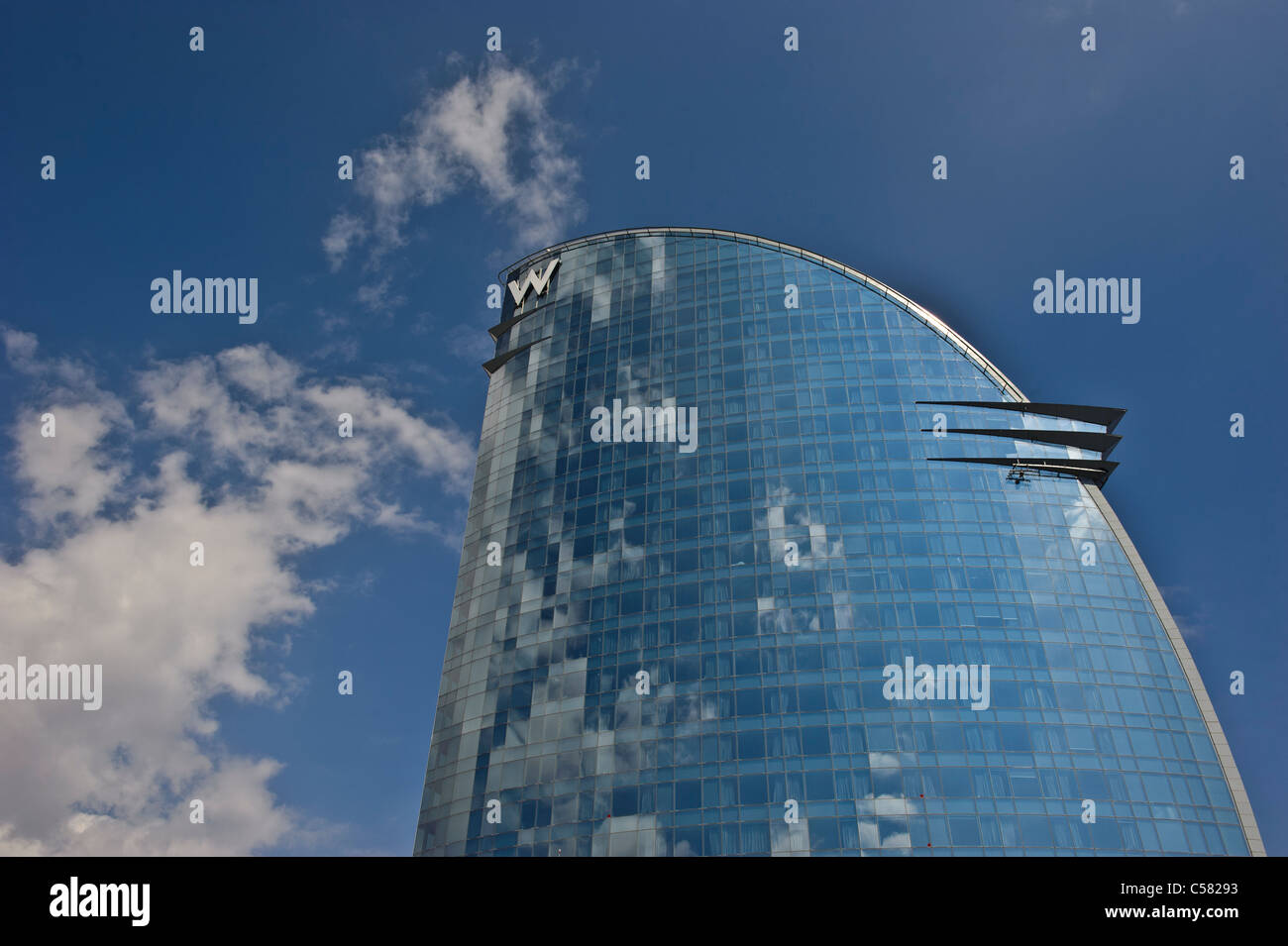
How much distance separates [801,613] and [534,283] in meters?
48.5

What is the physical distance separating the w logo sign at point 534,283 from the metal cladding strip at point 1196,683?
2203 inches

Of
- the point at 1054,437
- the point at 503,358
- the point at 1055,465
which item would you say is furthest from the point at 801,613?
the point at 503,358

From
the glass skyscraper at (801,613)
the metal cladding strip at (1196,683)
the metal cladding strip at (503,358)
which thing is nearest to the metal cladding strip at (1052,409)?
the glass skyscraper at (801,613)

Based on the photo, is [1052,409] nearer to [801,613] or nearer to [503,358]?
[801,613]

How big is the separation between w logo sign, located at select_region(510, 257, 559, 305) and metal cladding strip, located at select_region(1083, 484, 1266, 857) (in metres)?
56.0

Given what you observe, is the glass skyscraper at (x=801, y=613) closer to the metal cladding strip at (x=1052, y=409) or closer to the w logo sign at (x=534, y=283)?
the metal cladding strip at (x=1052, y=409)

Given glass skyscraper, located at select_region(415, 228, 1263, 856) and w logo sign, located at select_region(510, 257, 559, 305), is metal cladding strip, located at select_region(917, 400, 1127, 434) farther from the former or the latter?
w logo sign, located at select_region(510, 257, 559, 305)

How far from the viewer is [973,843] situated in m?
53.3

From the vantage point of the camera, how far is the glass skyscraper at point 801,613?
184 ft

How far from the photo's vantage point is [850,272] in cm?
8019

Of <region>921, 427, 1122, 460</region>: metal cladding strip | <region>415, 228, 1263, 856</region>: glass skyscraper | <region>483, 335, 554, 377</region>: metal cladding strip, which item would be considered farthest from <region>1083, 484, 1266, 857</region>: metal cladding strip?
<region>483, 335, 554, 377</region>: metal cladding strip
